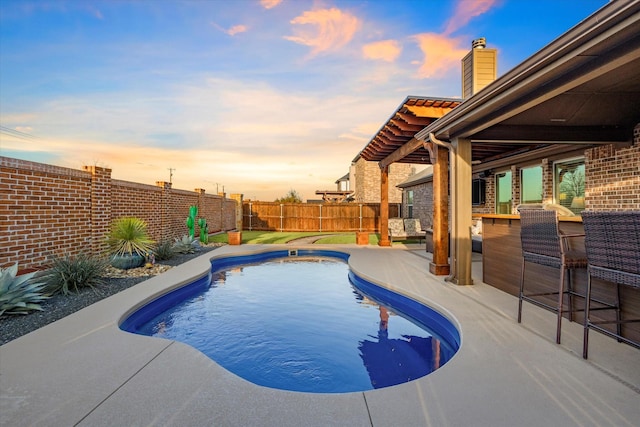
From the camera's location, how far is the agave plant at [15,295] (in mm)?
3818

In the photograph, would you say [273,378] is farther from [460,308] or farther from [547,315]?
[547,315]

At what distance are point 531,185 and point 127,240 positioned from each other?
1005 cm

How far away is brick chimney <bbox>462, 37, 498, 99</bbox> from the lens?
31.0 feet

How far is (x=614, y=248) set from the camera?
245 cm

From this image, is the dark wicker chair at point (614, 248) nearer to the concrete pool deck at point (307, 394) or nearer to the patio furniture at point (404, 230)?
the concrete pool deck at point (307, 394)

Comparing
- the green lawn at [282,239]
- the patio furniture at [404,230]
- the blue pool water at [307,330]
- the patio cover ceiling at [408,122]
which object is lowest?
the blue pool water at [307,330]

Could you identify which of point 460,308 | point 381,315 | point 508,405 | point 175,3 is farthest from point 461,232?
point 175,3

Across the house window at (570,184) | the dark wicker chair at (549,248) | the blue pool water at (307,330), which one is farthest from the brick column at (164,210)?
the house window at (570,184)

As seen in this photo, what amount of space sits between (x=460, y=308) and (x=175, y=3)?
9.09m

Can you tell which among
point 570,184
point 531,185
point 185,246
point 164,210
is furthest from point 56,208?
point 531,185

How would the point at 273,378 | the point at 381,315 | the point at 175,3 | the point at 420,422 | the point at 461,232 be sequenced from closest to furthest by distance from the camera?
the point at 420,422
the point at 273,378
the point at 381,315
the point at 461,232
the point at 175,3

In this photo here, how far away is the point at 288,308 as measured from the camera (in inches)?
208

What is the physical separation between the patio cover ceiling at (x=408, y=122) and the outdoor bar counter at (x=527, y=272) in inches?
88.3

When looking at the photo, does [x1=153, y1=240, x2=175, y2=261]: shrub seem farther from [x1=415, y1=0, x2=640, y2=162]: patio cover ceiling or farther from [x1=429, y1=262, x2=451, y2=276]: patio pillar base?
[x1=415, y1=0, x2=640, y2=162]: patio cover ceiling
